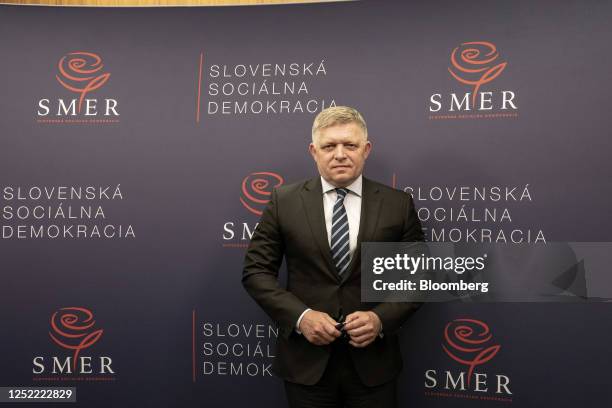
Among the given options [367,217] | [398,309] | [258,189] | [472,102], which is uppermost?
[472,102]

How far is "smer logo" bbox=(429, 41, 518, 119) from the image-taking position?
2.48m

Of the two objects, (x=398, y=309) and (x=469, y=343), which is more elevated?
(x=398, y=309)

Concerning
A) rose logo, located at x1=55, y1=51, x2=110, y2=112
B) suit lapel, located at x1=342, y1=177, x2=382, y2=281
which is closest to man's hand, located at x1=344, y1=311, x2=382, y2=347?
suit lapel, located at x1=342, y1=177, x2=382, y2=281

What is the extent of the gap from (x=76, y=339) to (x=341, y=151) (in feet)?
6.36

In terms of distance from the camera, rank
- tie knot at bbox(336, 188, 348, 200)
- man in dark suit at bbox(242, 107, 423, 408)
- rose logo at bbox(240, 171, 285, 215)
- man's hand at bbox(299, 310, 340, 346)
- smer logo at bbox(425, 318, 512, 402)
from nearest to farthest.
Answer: man's hand at bbox(299, 310, 340, 346)
man in dark suit at bbox(242, 107, 423, 408)
tie knot at bbox(336, 188, 348, 200)
smer logo at bbox(425, 318, 512, 402)
rose logo at bbox(240, 171, 285, 215)

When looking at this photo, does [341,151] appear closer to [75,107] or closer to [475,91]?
[475,91]

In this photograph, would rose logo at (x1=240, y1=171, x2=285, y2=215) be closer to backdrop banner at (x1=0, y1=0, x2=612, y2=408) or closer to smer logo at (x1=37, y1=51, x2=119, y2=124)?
backdrop banner at (x1=0, y1=0, x2=612, y2=408)

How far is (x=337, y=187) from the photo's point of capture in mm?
2039

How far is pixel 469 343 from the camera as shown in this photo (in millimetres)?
2484

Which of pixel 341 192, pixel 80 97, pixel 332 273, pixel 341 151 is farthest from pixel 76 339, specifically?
pixel 341 151

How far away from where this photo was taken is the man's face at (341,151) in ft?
6.47

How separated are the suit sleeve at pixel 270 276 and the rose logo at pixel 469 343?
3.43 feet

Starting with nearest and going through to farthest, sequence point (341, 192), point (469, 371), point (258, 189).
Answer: point (341, 192) → point (469, 371) → point (258, 189)

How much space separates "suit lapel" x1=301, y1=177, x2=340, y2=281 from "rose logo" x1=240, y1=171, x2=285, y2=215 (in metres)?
0.56
